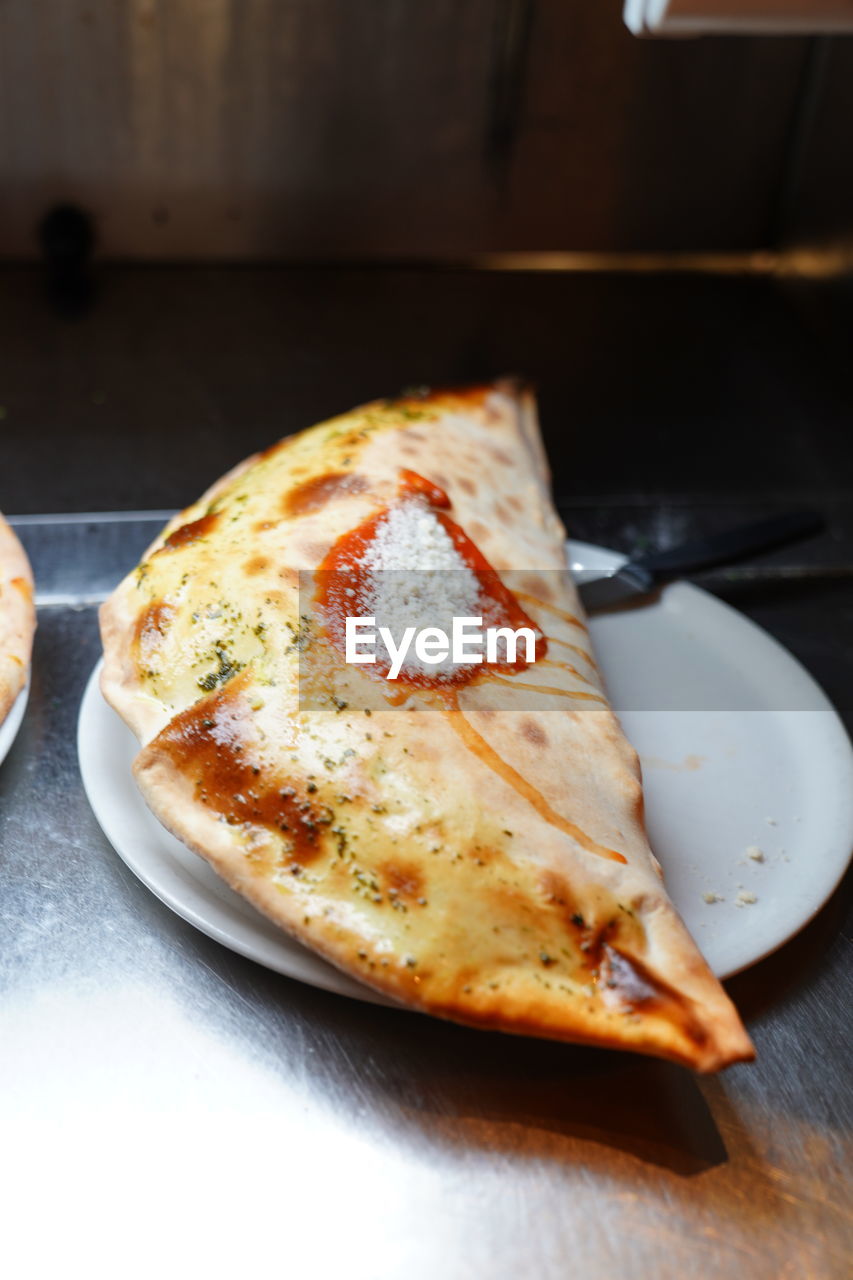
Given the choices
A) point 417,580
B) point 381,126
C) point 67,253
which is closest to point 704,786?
point 417,580

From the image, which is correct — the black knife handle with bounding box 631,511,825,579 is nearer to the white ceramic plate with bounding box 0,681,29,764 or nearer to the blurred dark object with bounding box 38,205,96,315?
the white ceramic plate with bounding box 0,681,29,764

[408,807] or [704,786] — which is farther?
[704,786]

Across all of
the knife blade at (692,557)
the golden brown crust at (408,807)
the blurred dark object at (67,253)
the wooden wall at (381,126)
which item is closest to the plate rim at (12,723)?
the golden brown crust at (408,807)

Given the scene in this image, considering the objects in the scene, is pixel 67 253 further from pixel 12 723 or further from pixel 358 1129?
pixel 358 1129

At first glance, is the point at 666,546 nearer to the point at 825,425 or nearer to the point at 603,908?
the point at 825,425

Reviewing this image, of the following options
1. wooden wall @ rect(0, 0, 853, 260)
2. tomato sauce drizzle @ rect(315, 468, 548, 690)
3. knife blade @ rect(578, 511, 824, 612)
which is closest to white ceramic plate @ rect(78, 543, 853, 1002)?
knife blade @ rect(578, 511, 824, 612)

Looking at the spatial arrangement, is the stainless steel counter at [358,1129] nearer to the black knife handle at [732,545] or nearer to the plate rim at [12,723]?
the plate rim at [12,723]
